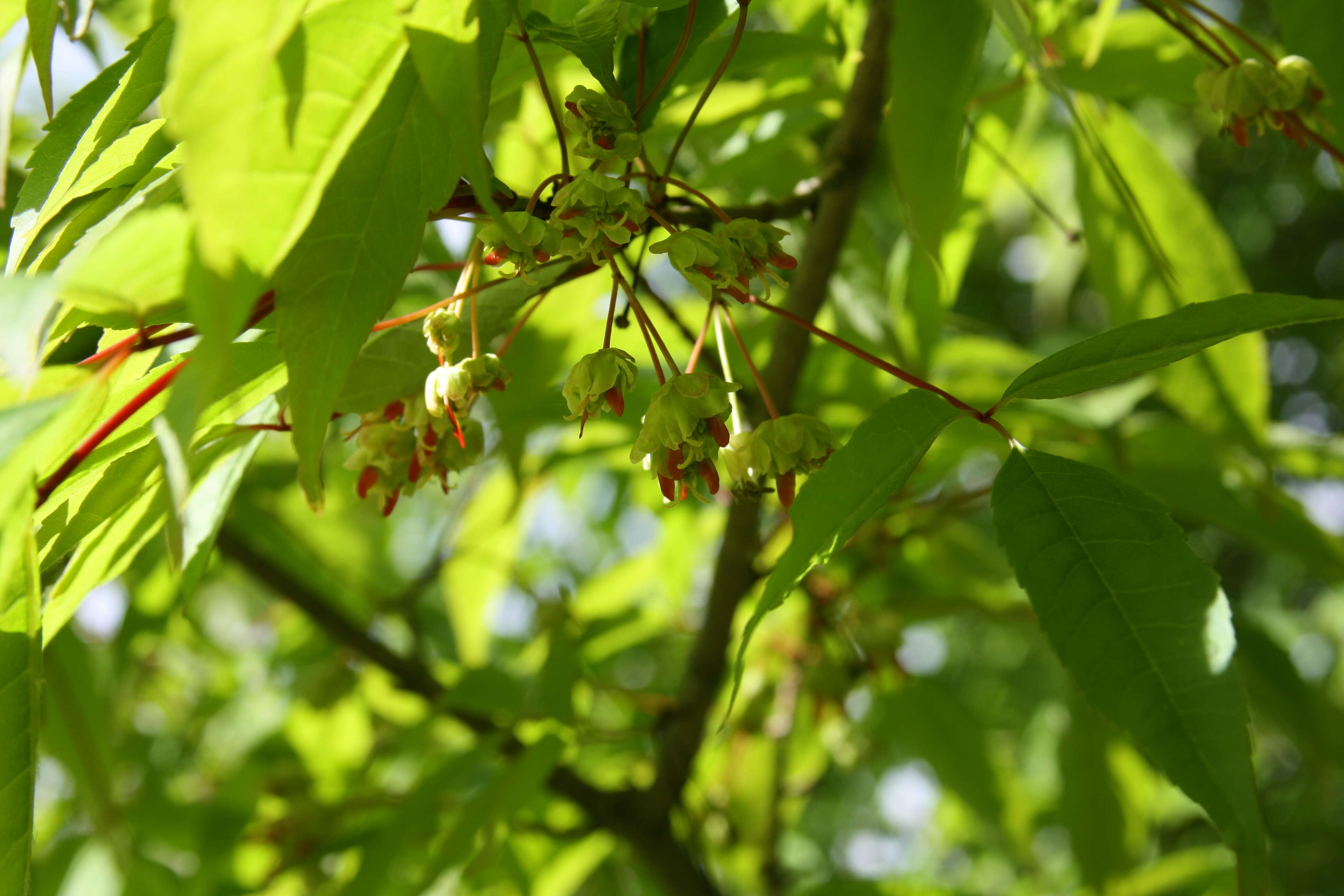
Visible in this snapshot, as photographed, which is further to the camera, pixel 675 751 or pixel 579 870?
pixel 579 870

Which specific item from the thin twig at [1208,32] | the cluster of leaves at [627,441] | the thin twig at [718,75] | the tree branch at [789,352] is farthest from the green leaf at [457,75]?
the thin twig at [1208,32]

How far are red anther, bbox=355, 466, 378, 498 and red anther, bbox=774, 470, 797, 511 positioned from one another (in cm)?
30

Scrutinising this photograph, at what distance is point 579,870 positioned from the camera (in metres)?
1.40

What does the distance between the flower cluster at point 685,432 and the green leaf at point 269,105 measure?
0.27 m

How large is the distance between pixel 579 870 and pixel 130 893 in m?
0.58

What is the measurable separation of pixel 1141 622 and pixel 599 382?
13.8 inches

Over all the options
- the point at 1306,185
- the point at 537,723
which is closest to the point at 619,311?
the point at 537,723

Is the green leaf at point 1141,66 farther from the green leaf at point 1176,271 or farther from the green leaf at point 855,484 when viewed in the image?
the green leaf at point 855,484

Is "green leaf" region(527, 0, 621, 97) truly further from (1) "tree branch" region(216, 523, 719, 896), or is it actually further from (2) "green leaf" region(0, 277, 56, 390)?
(1) "tree branch" region(216, 523, 719, 896)

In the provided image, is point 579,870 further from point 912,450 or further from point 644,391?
point 912,450

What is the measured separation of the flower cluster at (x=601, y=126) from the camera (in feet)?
1.97

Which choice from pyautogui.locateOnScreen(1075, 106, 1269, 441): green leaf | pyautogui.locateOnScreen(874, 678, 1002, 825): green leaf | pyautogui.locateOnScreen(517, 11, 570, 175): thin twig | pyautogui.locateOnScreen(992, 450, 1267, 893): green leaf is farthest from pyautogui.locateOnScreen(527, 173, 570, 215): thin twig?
pyautogui.locateOnScreen(874, 678, 1002, 825): green leaf

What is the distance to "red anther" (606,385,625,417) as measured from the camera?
654 mm

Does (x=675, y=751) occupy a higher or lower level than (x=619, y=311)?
lower
